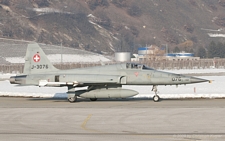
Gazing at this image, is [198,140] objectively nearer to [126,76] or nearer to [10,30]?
[126,76]

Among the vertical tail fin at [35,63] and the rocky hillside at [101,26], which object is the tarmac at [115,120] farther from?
the rocky hillside at [101,26]

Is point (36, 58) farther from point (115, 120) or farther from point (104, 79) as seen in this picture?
point (115, 120)

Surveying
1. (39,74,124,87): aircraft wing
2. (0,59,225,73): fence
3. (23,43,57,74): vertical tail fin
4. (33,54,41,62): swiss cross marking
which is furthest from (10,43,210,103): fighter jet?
(0,59,225,73): fence

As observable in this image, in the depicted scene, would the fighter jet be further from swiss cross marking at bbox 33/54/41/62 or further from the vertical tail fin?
swiss cross marking at bbox 33/54/41/62

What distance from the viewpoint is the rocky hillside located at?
541 feet

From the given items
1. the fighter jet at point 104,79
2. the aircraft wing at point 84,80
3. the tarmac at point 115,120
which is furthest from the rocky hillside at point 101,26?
the tarmac at point 115,120

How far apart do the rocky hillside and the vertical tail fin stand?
426 ft

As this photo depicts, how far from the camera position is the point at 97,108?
25609 millimetres

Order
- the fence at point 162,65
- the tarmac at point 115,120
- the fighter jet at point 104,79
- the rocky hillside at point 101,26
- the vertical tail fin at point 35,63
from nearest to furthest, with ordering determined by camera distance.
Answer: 1. the tarmac at point 115,120
2. the fighter jet at point 104,79
3. the vertical tail fin at point 35,63
4. the fence at point 162,65
5. the rocky hillside at point 101,26

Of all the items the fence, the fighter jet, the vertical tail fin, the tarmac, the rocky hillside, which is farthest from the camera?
the rocky hillside

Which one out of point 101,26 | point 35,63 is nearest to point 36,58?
point 35,63

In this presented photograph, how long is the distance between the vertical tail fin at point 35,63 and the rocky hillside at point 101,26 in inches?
5116

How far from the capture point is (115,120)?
818 inches

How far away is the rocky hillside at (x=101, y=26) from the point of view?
165000 mm
